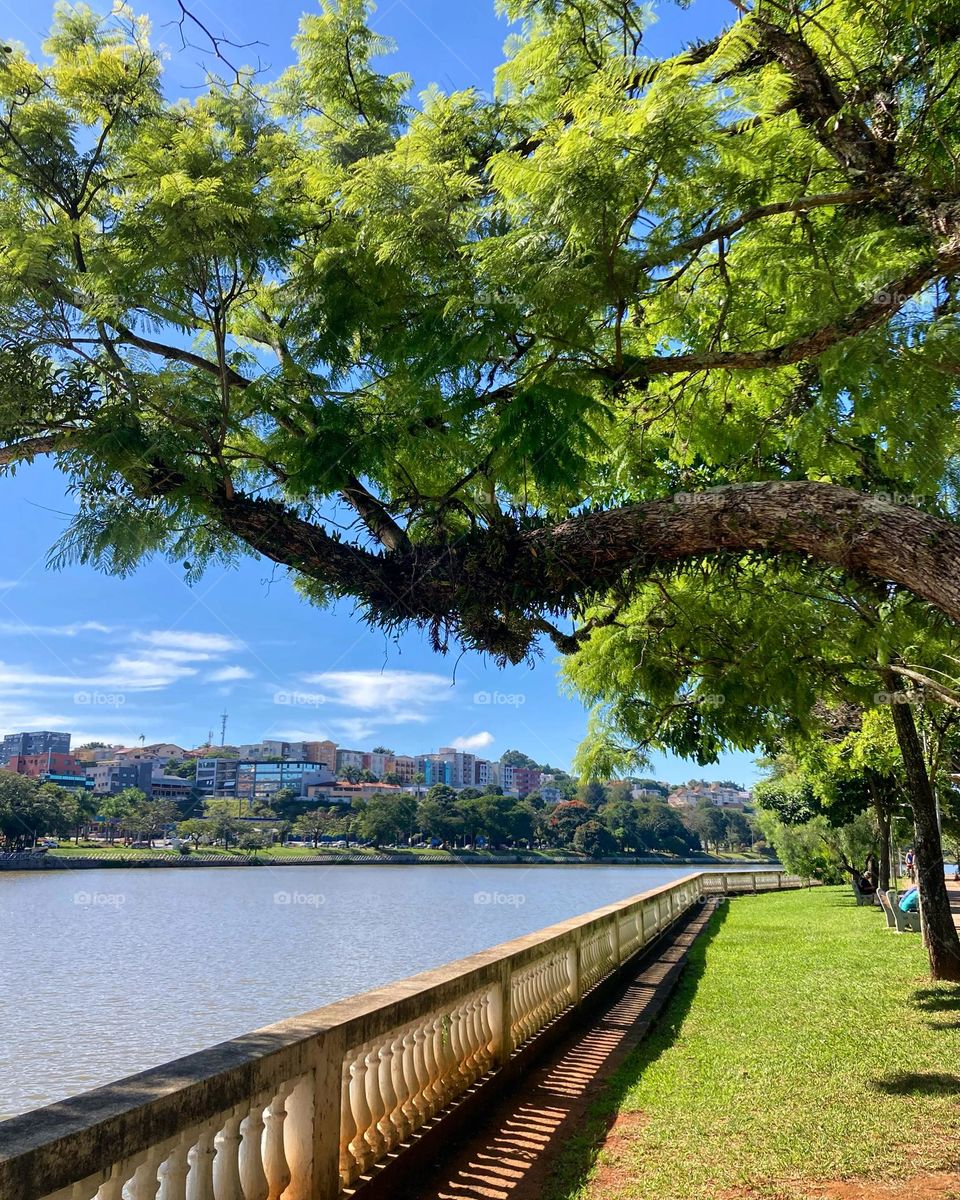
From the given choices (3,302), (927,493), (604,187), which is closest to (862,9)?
(604,187)

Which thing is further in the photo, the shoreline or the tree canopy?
the shoreline

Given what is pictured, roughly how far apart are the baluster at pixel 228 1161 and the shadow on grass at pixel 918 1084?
16.0ft

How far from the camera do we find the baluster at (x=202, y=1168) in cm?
290

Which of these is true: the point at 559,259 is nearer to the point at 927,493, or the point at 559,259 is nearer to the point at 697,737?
the point at 927,493

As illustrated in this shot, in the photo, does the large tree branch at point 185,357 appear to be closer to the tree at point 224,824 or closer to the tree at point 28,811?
the tree at point 28,811

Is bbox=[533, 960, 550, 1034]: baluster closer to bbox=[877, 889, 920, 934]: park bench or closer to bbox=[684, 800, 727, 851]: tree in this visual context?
bbox=[877, 889, 920, 934]: park bench

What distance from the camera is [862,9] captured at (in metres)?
5.02

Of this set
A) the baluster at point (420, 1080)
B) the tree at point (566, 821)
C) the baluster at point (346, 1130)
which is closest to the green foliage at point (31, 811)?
the tree at point (566, 821)

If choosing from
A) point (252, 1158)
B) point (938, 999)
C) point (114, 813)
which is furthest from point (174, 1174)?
point (114, 813)

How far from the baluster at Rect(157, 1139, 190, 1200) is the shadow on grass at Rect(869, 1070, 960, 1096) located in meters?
5.17

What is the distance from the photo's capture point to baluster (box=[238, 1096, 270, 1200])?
10.5 feet

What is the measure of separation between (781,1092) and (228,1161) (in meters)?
4.54
